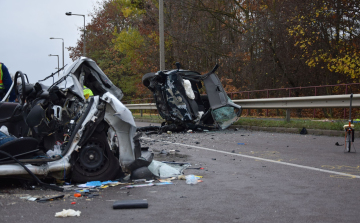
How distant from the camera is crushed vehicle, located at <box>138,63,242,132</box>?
13.7 m

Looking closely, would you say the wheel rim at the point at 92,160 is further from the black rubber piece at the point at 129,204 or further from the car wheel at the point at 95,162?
the black rubber piece at the point at 129,204

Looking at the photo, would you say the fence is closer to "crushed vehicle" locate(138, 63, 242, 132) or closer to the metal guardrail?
the metal guardrail

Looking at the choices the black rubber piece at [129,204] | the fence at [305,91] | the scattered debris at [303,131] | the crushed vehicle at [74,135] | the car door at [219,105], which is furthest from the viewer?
the fence at [305,91]

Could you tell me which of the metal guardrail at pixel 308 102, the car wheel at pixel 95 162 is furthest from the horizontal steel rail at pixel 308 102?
the car wheel at pixel 95 162

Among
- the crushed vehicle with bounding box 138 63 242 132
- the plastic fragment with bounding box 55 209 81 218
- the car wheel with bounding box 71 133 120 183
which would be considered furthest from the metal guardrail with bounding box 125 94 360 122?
the plastic fragment with bounding box 55 209 81 218

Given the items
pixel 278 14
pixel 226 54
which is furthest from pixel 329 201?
pixel 226 54

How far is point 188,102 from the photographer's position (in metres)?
13.8

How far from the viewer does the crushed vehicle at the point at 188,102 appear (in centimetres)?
1370

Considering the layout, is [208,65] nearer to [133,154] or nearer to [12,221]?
[133,154]

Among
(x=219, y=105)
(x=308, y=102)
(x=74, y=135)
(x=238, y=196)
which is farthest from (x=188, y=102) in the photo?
(x=238, y=196)

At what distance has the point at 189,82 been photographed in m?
13.8

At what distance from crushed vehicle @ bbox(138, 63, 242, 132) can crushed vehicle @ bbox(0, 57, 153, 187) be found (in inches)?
307

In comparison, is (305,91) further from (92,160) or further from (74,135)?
(74,135)

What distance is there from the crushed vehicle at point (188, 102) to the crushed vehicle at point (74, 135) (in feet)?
25.6
